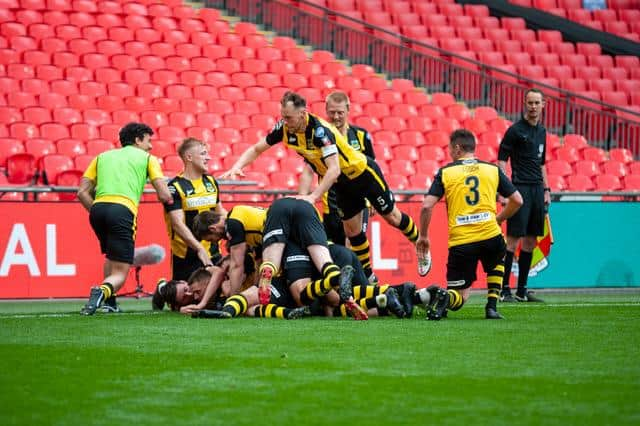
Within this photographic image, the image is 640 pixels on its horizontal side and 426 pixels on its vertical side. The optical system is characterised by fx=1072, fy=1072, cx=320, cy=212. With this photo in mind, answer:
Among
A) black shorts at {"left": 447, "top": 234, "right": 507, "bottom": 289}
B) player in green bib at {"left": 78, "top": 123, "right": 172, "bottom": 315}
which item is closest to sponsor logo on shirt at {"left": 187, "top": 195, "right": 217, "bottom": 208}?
player in green bib at {"left": 78, "top": 123, "right": 172, "bottom": 315}

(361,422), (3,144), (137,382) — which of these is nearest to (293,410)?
(361,422)

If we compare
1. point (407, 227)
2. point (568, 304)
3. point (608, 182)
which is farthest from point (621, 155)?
point (407, 227)

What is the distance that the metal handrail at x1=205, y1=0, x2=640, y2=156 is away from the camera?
21.8 meters

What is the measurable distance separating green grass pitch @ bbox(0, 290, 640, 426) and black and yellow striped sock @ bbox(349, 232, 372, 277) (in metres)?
1.81

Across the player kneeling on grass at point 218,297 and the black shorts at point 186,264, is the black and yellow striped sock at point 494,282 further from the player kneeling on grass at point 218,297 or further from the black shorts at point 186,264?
the black shorts at point 186,264

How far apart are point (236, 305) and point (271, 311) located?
32 cm

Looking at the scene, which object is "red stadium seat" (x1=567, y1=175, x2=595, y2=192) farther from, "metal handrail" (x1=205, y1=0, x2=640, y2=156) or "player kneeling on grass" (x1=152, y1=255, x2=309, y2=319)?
"player kneeling on grass" (x1=152, y1=255, x2=309, y2=319)

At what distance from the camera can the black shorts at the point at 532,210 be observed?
495 inches

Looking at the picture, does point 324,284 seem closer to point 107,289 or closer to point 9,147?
point 107,289

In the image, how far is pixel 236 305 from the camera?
977 centimetres

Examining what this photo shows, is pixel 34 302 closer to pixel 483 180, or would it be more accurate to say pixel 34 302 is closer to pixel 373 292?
pixel 373 292

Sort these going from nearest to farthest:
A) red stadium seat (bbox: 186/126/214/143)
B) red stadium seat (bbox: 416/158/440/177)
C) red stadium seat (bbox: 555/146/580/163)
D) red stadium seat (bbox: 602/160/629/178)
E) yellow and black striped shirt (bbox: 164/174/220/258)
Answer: yellow and black striped shirt (bbox: 164/174/220/258) → red stadium seat (bbox: 186/126/214/143) → red stadium seat (bbox: 416/158/440/177) → red stadium seat (bbox: 602/160/629/178) → red stadium seat (bbox: 555/146/580/163)

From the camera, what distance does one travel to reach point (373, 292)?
938cm

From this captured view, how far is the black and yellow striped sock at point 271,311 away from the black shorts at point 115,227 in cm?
165
